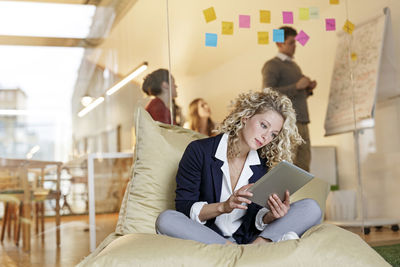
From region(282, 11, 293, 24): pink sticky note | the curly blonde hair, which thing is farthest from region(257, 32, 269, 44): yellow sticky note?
the curly blonde hair

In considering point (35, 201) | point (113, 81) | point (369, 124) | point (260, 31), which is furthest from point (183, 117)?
point (369, 124)

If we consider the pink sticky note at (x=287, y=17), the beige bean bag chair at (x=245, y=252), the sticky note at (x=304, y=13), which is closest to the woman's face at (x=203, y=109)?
the pink sticky note at (x=287, y=17)

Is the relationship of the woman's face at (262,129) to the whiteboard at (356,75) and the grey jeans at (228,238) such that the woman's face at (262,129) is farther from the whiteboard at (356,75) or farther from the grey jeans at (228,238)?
the whiteboard at (356,75)

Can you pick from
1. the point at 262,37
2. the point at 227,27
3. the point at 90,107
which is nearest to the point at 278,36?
the point at 262,37

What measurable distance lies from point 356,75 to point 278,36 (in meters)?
0.63

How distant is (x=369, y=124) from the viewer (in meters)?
3.30

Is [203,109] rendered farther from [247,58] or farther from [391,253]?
[391,253]

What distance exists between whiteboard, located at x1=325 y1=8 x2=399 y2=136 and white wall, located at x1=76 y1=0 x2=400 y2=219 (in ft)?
0.16

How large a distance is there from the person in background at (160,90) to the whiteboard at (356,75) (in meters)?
1.06

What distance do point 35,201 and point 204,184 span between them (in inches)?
43.0

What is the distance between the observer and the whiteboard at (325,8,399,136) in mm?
3246

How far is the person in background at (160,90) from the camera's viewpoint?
2.79 meters

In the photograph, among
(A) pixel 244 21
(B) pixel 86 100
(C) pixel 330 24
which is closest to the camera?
(B) pixel 86 100

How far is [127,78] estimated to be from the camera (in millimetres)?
2871
